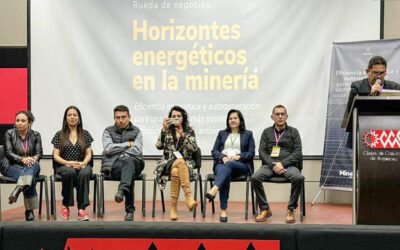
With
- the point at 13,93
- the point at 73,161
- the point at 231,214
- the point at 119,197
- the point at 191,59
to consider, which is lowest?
the point at 231,214

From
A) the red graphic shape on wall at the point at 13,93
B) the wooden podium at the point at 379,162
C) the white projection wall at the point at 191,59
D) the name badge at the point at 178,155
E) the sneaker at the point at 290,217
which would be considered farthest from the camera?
the red graphic shape on wall at the point at 13,93

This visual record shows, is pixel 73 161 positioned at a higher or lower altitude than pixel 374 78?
lower

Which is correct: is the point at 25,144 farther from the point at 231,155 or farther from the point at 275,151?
the point at 275,151

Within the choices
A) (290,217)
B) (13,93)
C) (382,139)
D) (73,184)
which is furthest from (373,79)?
(13,93)

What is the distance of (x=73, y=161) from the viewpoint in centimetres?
462

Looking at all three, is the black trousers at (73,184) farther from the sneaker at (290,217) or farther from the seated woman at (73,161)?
the sneaker at (290,217)

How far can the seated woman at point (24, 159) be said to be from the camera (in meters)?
4.39

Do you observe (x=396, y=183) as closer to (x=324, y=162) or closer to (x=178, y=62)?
(x=324, y=162)

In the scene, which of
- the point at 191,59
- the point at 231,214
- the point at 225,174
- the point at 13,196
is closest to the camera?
the point at 13,196

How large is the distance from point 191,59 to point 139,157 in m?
1.57

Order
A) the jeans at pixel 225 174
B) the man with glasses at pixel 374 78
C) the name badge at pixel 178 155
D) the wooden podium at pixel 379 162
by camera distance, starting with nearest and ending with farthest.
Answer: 1. the wooden podium at pixel 379 162
2. the man with glasses at pixel 374 78
3. the jeans at pixel 225 174
4. the name badge at pixel 178 155

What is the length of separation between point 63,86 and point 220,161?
2.28 metres

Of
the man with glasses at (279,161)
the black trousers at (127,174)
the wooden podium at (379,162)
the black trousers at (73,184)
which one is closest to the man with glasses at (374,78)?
the wooden podium at (379,162)

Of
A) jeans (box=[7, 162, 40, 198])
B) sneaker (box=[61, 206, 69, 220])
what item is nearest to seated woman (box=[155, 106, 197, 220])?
sneaker (box=[61, 206, 69, 220])
